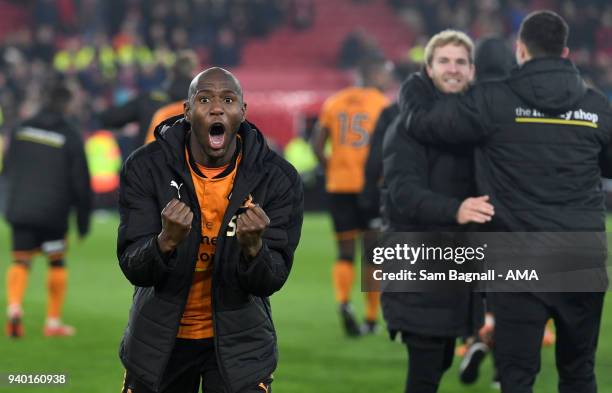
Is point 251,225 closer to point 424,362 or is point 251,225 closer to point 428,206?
point 428,206

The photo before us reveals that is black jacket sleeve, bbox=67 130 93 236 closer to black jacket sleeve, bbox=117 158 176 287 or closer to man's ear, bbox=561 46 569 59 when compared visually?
man's ear, bbox=561 46 569 59

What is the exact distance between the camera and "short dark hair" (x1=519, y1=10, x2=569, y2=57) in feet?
18.8

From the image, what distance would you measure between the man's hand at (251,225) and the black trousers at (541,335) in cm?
188

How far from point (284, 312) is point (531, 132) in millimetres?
5616

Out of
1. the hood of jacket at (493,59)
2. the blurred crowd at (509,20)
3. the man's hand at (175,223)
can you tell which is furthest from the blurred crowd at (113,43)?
the man's hand at (175,223)

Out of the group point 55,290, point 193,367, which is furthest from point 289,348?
point 193,367

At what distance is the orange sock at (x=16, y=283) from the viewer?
9688 millimetres

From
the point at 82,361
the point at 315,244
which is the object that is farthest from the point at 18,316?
the point at 315,244

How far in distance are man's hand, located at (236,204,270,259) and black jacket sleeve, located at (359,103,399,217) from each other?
14.9 feet

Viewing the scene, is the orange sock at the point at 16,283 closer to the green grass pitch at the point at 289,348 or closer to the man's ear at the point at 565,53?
the green grass pitch at the point at 289,348

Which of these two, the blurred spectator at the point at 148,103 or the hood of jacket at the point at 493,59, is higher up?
the hood of jacket at the point at 493,59

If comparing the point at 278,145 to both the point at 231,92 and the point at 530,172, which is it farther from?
the point at 231,92

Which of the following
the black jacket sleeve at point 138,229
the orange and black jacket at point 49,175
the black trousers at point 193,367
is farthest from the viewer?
the orange and black jacket at point 49,175

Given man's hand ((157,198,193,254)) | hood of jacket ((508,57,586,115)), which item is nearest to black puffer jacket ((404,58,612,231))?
hood of jacket ((508,57,586,115))
